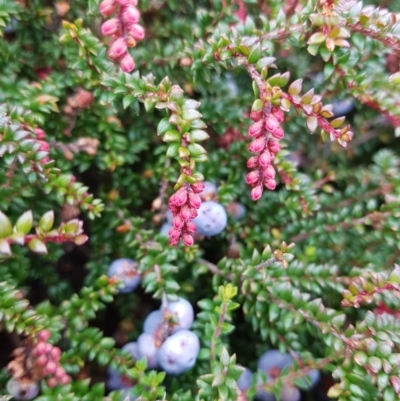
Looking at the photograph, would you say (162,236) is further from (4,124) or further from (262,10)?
(262,10)

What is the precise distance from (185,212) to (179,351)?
41cm

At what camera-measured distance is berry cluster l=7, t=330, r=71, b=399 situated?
102 cm

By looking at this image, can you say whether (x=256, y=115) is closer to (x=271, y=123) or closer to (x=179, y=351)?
(x=271, y=123)

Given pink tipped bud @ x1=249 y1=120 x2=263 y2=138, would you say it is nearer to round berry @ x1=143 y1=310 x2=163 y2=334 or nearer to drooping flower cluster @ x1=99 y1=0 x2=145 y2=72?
drooping flower cluster @ x1=99 y1=0 x2=145 y2=72

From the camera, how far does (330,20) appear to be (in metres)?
0.99

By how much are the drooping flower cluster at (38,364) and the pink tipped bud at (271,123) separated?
2.09 ft

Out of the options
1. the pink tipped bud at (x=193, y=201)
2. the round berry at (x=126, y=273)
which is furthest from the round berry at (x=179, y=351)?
the pink tipped bud at (x=193, y=201)

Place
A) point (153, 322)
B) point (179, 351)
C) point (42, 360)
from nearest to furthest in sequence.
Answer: point (42, 360) → point (179, 351) → point (153, 322)

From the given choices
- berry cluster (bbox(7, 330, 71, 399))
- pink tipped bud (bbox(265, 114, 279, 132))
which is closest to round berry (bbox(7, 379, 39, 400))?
berry cluster (bbox(7, 330, 71, 399))

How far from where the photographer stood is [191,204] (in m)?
0.87

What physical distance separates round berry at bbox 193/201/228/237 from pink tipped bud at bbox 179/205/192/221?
0.37m

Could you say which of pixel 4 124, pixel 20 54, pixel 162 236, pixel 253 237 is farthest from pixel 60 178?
pixel 253 237

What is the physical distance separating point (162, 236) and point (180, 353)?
0.98ft

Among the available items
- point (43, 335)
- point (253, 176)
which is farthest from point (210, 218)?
point (43, 335)
